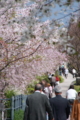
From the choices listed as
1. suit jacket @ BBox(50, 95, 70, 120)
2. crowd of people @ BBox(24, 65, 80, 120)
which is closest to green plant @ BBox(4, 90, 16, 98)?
crowd of people @ BBox(24, 65, 80, 120)

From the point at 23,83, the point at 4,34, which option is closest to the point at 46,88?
the point at 23,83

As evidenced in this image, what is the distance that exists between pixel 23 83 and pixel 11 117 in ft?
12.2

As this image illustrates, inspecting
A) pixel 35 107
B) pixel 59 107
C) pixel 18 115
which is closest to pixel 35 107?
pixel 35 107

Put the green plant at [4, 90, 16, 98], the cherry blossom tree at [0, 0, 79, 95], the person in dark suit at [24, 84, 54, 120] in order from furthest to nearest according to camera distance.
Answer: the green plant at [4, 90, 16, 98] < the cherry blossom tree at [0, 0, 79, 95] < the person in dark suit at [24, 84, 54, 120]

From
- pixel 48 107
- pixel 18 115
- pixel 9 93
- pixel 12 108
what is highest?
pixel 9 93

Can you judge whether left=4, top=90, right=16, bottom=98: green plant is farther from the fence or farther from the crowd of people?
the crowd of people

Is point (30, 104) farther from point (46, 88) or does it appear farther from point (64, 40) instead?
point (46, 88)

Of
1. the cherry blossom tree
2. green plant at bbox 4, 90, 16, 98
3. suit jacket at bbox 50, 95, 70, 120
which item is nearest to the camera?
suit jacket at bbox 50, 95, 70, 120

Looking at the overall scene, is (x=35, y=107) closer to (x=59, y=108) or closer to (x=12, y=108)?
(x=59, y=108)

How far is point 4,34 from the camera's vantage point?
13438 millimetres

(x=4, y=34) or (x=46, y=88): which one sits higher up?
(x=4, y=34)

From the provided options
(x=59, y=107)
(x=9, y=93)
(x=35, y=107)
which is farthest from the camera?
(x=9, y=93)

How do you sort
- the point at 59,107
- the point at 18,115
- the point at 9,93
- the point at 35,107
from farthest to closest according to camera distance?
1. the point at 9,93
2. the point at 18,115
3. the point at 59,107
4. the point at 35,107

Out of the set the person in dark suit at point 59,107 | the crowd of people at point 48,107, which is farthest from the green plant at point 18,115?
the person in dark suit at point 59,107
